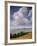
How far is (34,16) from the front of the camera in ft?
2.92

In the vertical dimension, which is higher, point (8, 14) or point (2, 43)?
point (8, 14)

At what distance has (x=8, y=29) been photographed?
0.84 m

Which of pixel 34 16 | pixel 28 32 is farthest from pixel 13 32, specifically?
pixel 34 16

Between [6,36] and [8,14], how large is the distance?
0.23m

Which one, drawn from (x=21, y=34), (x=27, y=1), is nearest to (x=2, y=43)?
(x=21, y=34)

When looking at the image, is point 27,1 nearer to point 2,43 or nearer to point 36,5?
point 36,5

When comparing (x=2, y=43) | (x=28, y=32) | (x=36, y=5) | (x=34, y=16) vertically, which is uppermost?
(x=36, y=5)

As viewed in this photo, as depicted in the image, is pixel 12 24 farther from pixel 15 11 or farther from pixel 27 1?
pixel 27 1

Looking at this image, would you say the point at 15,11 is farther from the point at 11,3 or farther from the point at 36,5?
the point at 36,5

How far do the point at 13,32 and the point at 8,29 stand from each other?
60mm

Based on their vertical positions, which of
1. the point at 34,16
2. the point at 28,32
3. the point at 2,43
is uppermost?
the point at 34,16

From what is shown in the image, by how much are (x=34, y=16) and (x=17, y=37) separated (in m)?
0.29

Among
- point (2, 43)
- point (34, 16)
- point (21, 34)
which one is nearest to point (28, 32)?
point (21, 34)

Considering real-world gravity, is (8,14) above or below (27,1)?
below
